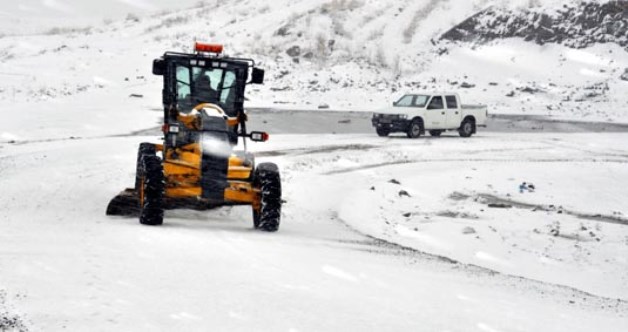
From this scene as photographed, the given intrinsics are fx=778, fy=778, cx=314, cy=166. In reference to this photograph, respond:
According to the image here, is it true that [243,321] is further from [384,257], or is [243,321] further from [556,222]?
[556,222]

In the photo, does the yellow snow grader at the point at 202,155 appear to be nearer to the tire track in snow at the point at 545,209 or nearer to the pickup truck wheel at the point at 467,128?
the tire track in snow at the point at 545,209

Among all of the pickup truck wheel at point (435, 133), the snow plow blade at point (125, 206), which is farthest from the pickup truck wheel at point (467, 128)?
the snow plow blade at point (125, 206)

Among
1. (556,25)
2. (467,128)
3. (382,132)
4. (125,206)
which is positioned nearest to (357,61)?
(556,25)

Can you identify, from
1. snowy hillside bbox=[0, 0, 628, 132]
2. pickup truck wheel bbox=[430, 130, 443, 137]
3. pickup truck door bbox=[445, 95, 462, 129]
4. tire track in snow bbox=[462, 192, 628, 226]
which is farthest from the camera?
snowy hillside bbox=[0, 0, 628, 132]

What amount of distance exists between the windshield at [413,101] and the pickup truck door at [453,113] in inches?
34.8

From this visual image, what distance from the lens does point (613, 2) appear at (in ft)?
160

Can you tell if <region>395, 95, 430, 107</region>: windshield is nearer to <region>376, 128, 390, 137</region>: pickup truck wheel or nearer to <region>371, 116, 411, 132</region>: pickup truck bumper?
<region>371, 116, 411, 132</region>: pickup truck bumper

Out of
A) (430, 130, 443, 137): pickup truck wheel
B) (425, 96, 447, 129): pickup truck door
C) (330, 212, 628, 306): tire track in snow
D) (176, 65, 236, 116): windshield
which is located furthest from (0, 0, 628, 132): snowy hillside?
(330, 212, 628, 306): tire track in snow

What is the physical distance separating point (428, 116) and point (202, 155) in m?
18.6

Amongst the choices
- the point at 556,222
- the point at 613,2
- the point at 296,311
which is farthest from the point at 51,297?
the point at 613,2

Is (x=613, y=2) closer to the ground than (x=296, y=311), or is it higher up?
higher up

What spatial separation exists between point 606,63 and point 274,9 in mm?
27864

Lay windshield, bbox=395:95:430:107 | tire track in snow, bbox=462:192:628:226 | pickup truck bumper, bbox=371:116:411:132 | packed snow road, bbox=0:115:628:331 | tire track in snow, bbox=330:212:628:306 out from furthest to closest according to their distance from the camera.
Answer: windshield, bbox=395:95:430:107 < pickup truck bumper, bbox=371:116:411:132 < tire track in snow, bbox=462:192:628:226 < tire track in snow, bbox=330:212:628:306 < packed snow road, bbox=0:115:628:331

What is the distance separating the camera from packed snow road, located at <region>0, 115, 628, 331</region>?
19.9 ft
